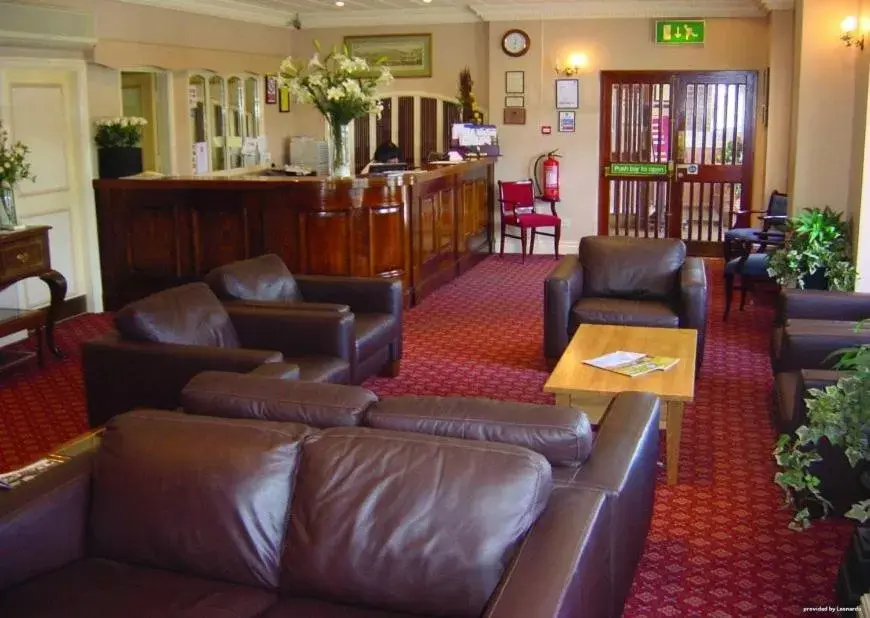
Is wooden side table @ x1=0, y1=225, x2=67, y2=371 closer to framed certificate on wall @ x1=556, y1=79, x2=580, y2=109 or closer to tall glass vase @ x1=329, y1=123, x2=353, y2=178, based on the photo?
tall glass vase @ x1=329, y1=123, x2=353, y2=178

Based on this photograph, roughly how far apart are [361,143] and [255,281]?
21.5 feet

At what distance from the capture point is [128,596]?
247cm

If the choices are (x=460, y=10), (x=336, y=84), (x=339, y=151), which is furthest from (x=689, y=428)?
(x=460, y=10)

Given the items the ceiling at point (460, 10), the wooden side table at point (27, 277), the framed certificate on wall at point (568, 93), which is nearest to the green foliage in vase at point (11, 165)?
the wooden side table at point (27, 277)

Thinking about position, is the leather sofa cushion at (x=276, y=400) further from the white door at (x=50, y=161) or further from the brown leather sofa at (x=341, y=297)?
the white door at (x=50, y=161)

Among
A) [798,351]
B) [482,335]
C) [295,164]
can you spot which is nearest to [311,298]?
[482,335]

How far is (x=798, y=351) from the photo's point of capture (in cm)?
462

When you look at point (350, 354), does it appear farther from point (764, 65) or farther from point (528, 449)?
point (764, 65)

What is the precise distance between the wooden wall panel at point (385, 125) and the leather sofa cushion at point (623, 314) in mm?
5906

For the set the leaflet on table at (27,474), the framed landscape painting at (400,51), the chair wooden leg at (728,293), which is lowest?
Answer: the chair wooden leg at (728,293)

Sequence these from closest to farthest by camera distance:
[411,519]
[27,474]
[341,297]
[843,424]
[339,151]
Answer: [411,519]
[27,474]
[843,424]
[341,297]
[339,151]

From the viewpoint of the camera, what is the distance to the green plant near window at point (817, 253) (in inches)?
245

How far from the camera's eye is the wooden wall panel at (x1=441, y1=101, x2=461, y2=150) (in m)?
11.4

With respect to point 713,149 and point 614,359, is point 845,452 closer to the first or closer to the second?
point 614,359
